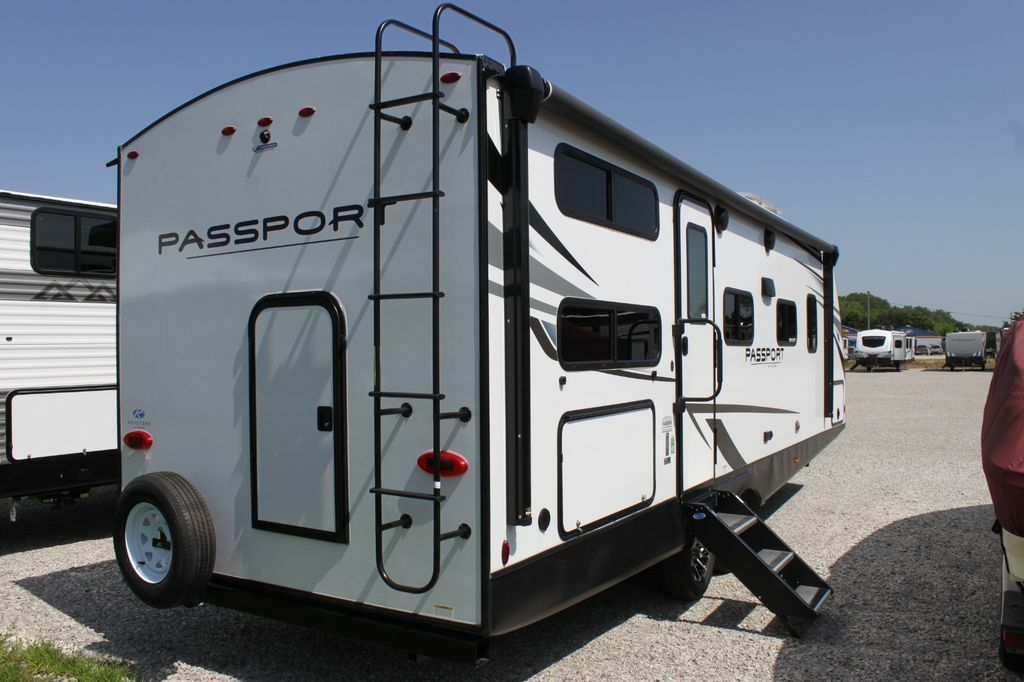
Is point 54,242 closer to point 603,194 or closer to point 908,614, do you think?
point 603,194

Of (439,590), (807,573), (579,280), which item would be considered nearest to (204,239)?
(579,280)

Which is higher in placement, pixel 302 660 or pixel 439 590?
pixel 439 590

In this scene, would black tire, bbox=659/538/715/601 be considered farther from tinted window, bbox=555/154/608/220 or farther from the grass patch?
the grass patch

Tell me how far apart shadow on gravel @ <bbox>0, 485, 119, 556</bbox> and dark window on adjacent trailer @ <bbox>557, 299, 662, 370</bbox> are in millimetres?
4660

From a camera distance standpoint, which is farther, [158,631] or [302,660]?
[158,631]

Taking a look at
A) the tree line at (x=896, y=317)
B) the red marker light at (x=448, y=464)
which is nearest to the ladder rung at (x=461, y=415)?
the red marker light at (x=448, y=464)

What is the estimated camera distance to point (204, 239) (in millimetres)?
4367

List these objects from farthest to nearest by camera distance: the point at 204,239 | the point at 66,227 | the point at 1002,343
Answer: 1. the point at 66,227
2. the point at 1002,343
3. the point at 204,239

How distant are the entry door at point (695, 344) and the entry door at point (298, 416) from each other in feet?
7.45

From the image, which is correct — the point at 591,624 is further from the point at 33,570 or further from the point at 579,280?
the point at 33,570

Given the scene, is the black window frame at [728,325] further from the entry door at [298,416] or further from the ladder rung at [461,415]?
the entry door at [298,416]

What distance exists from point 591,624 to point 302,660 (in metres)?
1.70

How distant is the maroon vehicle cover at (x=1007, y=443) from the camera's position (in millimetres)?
3537

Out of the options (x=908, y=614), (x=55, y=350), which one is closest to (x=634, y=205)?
(x=908, y=614)
